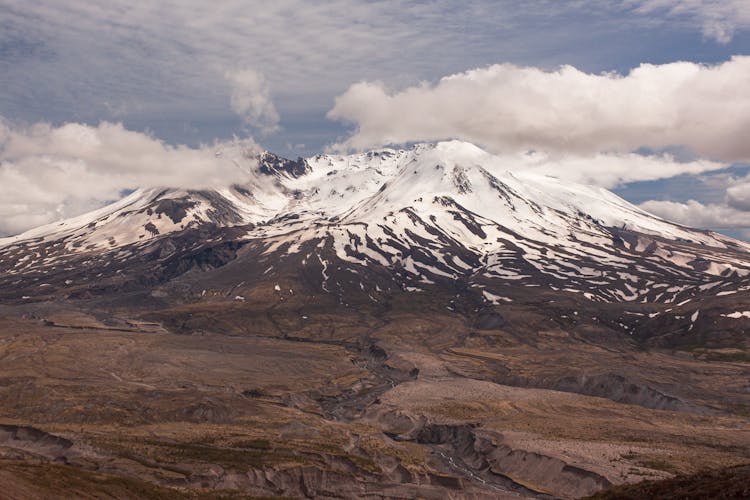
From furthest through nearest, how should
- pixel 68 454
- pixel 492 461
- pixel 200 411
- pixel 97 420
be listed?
pixel 200 411 < pixel 97 420 < pixel 492 461 < pixel 68 454

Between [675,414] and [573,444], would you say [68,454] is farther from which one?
[675,414]

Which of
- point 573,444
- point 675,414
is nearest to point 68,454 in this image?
point 573,444

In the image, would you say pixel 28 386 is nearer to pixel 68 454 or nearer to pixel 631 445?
pixel 68 454

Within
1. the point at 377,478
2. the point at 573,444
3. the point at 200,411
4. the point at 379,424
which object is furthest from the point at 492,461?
the point at 200,411

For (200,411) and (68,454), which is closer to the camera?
(68,454)

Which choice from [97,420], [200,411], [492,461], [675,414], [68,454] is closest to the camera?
[68,454]

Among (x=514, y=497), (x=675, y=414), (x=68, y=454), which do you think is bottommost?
(x=675, y=414)

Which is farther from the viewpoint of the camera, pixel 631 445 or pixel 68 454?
pixel 631 445

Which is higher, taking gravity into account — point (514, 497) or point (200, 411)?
point (200, 411)

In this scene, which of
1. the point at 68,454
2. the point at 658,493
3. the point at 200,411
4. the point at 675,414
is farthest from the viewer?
the point at 675,414
